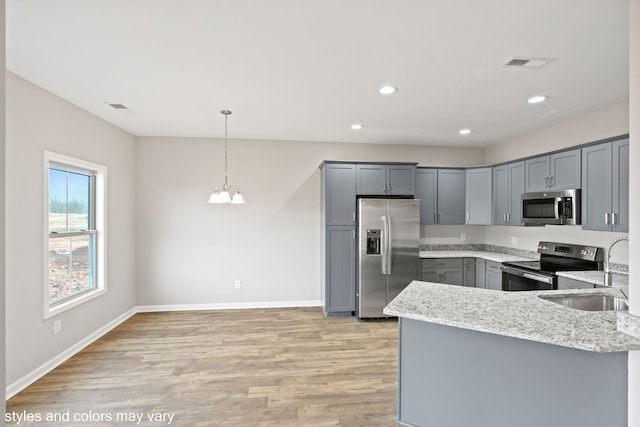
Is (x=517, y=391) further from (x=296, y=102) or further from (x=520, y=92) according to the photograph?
(x=296, y=102)

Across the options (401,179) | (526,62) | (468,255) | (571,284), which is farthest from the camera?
(468,255)

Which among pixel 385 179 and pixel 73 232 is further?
pixel 385 179

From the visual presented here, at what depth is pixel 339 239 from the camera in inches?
179

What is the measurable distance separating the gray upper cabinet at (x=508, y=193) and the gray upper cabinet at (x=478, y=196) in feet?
0.34

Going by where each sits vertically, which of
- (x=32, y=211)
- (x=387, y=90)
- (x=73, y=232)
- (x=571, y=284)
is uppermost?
(x=387, y=90)

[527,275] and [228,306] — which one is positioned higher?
[527,275]

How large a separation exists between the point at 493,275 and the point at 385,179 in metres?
1.99

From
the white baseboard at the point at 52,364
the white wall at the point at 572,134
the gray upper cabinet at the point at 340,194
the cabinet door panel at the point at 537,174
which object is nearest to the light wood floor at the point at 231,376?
the white baseboard at the point at 52,364

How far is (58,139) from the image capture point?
310 centimetres

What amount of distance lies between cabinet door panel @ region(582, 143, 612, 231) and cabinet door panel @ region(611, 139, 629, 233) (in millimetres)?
55

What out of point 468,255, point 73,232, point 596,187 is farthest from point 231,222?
point 596,187

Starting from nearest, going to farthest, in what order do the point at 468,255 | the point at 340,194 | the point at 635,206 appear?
the point at 635,206 → the point at 340,194 → the point at 468,255

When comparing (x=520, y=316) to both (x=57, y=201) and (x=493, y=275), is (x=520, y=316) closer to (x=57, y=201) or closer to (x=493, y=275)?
(x=493, y=275)

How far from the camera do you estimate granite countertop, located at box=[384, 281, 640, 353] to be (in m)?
1.49
